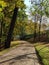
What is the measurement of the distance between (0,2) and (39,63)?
Answer: 428cm

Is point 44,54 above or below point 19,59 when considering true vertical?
below

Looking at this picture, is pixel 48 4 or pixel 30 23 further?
pixel 30 23

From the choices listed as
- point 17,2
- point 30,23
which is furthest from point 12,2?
point 30,23

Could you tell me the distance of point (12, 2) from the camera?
19.1 m

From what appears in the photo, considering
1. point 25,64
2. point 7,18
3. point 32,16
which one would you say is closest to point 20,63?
point 25,64

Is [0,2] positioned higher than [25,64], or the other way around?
[0,2]

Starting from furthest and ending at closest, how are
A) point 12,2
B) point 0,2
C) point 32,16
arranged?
point 32,16 < point 12,2 < point 0,2

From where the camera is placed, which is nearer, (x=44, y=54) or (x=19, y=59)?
(x=19, y=59)

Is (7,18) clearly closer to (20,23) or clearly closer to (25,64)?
(20,23)

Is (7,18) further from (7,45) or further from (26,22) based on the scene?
(26,22)

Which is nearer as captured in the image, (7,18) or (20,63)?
(20,63)

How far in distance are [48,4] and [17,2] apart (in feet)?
22.9

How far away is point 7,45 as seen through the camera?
2216cm

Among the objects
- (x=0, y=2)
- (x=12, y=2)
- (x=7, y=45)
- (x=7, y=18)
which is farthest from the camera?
(x=7, y=18)
